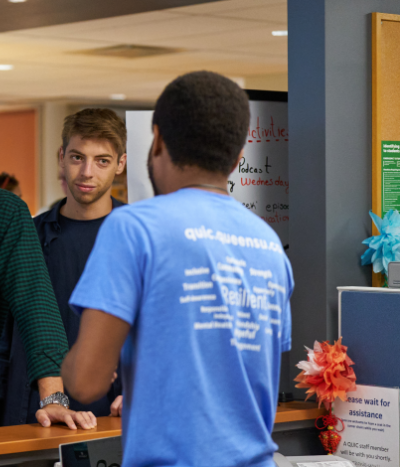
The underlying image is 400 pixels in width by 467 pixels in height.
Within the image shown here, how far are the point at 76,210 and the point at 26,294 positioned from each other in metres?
0.76

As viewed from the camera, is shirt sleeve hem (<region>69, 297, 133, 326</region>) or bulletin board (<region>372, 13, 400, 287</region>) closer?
shirt sleeve hem (<region>69, 297, 133, 326</region>)

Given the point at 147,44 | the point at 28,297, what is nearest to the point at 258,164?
the point at 28,297

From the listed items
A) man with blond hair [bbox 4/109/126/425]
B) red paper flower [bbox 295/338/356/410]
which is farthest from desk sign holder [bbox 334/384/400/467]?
man with blond hair [bbox 4/109/126/425]

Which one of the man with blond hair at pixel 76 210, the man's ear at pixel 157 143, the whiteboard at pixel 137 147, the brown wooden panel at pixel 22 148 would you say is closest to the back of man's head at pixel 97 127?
the man with blond hair at pixel 76 210

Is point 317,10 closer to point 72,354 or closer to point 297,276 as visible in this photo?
point 297,276

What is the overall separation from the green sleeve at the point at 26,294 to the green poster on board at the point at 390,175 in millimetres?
1291

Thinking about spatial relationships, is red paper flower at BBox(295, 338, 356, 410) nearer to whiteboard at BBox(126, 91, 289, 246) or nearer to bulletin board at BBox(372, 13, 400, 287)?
bulletin board at BBox(372, 13, 400, 287)

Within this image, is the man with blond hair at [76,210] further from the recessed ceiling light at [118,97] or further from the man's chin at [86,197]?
the recessed ceiling light at [118,97]

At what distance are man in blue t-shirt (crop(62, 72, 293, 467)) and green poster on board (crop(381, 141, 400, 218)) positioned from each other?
146cm

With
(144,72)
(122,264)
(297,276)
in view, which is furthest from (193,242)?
(144,72)

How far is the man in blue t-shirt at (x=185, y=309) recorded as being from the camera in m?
1.09

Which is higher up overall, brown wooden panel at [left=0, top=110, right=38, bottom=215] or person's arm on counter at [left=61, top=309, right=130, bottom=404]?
brown wooden panel at [left=0, top=110, right=38, bottom=215]

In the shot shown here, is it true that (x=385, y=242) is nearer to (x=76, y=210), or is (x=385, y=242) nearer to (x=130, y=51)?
(x=76, y=210)

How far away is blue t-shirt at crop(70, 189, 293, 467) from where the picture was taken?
42.8 inches
